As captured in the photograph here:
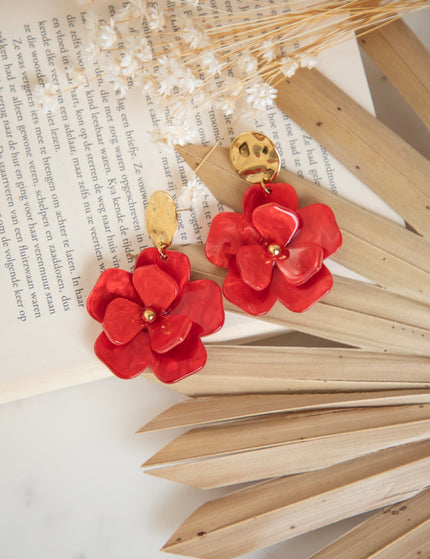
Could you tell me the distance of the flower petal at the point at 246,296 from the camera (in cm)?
56

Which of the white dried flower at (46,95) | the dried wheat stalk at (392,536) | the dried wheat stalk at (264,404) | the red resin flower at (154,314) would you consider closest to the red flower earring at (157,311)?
the red resin flower at (154,314)

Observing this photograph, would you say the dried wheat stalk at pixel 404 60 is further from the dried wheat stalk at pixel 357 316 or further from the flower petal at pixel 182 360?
the flower petal at pixel 182 360

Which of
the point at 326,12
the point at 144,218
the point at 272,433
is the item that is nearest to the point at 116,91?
the point at 144,218

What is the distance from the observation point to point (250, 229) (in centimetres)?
58

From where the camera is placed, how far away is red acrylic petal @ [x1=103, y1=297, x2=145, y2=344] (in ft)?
1.85

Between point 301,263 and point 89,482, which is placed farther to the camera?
point 89,482

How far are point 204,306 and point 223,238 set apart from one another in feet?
0.29

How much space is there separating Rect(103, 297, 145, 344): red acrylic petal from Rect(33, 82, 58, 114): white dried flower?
0.90 feet

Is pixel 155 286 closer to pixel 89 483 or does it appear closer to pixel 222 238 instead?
pixel 222 238

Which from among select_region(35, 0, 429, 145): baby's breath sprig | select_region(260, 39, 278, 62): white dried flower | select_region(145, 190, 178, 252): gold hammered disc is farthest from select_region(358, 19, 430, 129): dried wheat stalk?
select_region(145, 190, 178, 252): gold hammered disc

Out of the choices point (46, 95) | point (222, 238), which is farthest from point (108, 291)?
point (46, 95)

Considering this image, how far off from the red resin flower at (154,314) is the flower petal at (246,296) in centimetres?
2

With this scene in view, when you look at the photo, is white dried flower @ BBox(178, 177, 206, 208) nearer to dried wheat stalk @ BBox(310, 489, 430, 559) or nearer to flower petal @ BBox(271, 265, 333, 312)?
flower petal @ BBox(271, 265, 333, 312)

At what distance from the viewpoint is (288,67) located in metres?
0.57
